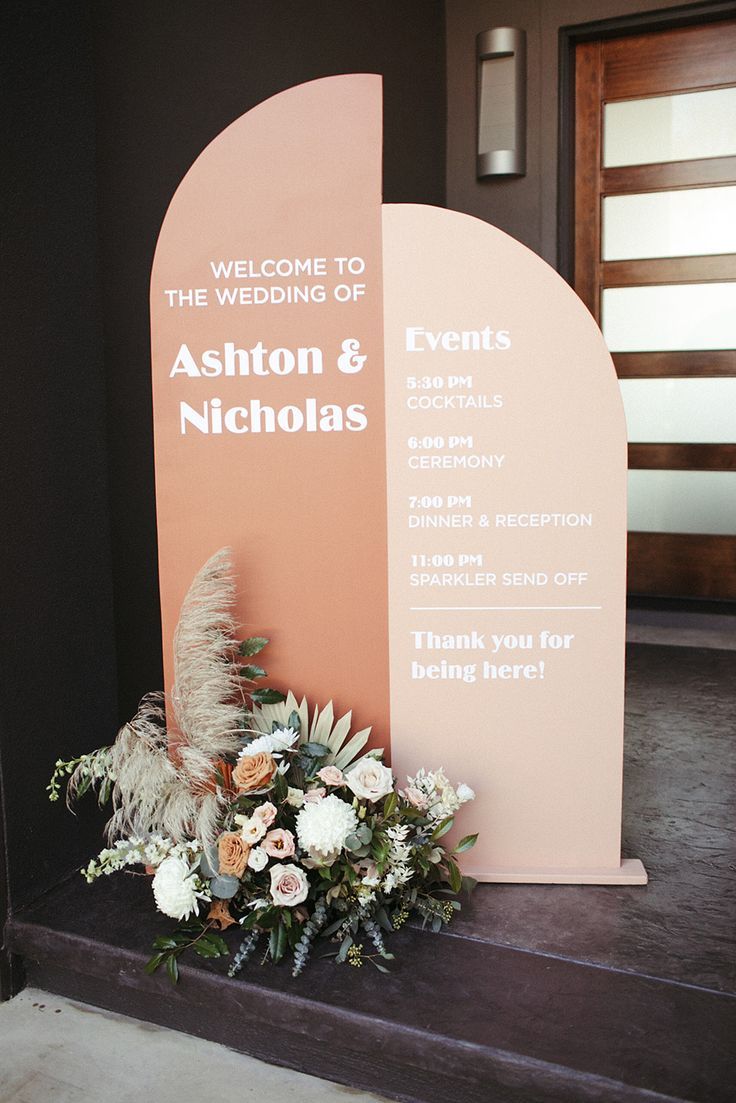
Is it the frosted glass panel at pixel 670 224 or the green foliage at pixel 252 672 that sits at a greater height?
the frosted glass panel at pixel 670 224

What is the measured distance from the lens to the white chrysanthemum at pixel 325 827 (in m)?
1.71

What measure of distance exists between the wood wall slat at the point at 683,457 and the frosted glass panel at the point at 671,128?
1.11 meters

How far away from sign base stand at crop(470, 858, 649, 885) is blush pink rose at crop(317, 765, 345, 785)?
1.18ft

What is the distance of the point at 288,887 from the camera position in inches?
67.3

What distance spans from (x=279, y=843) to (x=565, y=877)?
23.2 inches

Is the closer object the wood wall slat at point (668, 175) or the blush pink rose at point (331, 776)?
the blush pink rose at point (331, 776)

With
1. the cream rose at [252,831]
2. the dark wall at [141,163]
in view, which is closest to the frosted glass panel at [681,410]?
the dark wall at [141,163]

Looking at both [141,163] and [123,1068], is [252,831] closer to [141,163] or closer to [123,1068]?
[123,1068]

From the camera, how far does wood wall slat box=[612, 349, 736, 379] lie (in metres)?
3.88

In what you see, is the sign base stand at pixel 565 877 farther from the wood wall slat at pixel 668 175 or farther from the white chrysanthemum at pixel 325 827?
the wood wall slat at pixel 668 175

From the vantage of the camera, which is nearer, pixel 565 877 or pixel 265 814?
pixel 265 814

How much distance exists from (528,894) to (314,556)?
77cm

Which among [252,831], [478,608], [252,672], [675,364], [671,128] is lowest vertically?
[252,831]

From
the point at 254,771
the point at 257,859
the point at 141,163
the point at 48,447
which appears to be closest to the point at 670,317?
the point at 141,163
